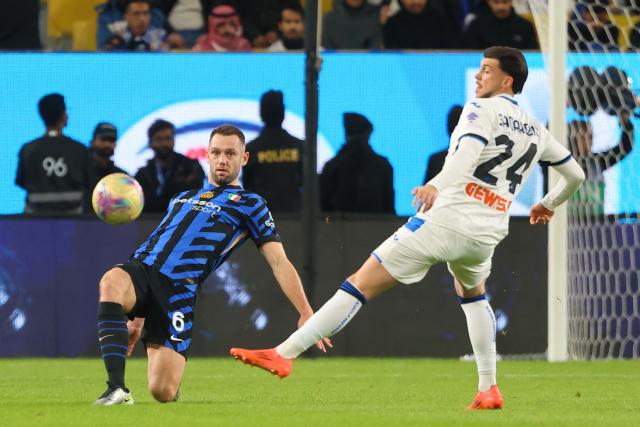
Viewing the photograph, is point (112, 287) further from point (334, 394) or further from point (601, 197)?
point (601, 197)

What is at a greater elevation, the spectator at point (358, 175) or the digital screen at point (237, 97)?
the digital screen at point (237, 97)

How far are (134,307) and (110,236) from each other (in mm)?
5431

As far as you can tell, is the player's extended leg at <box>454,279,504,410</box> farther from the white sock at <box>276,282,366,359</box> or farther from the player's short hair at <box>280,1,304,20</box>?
the player's short hair at <box>280,1,304,20</box>

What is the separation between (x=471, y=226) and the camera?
6.86 metres

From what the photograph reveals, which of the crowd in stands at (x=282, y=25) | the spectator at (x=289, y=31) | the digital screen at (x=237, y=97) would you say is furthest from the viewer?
the spectator at (x=289, y=31)

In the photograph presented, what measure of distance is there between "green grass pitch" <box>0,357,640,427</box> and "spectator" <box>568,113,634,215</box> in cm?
157

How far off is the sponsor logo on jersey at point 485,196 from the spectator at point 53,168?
21.2 ft

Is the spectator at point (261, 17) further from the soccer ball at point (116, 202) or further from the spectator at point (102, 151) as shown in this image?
the soccer ball at point (116, 202)

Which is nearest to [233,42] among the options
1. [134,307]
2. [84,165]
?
[84,165]

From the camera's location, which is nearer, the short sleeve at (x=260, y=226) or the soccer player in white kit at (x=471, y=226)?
the soccer player in white kit at (x=471, y=226)

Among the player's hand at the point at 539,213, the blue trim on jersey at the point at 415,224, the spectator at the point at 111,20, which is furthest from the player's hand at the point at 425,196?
the spectator at the point at 111,20

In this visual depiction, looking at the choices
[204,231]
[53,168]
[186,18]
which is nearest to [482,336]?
[204,231]

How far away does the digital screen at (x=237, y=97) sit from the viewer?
502 inches

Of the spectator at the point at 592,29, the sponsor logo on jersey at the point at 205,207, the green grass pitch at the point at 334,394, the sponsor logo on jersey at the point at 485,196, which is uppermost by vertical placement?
the spectator at the point at 592,29
